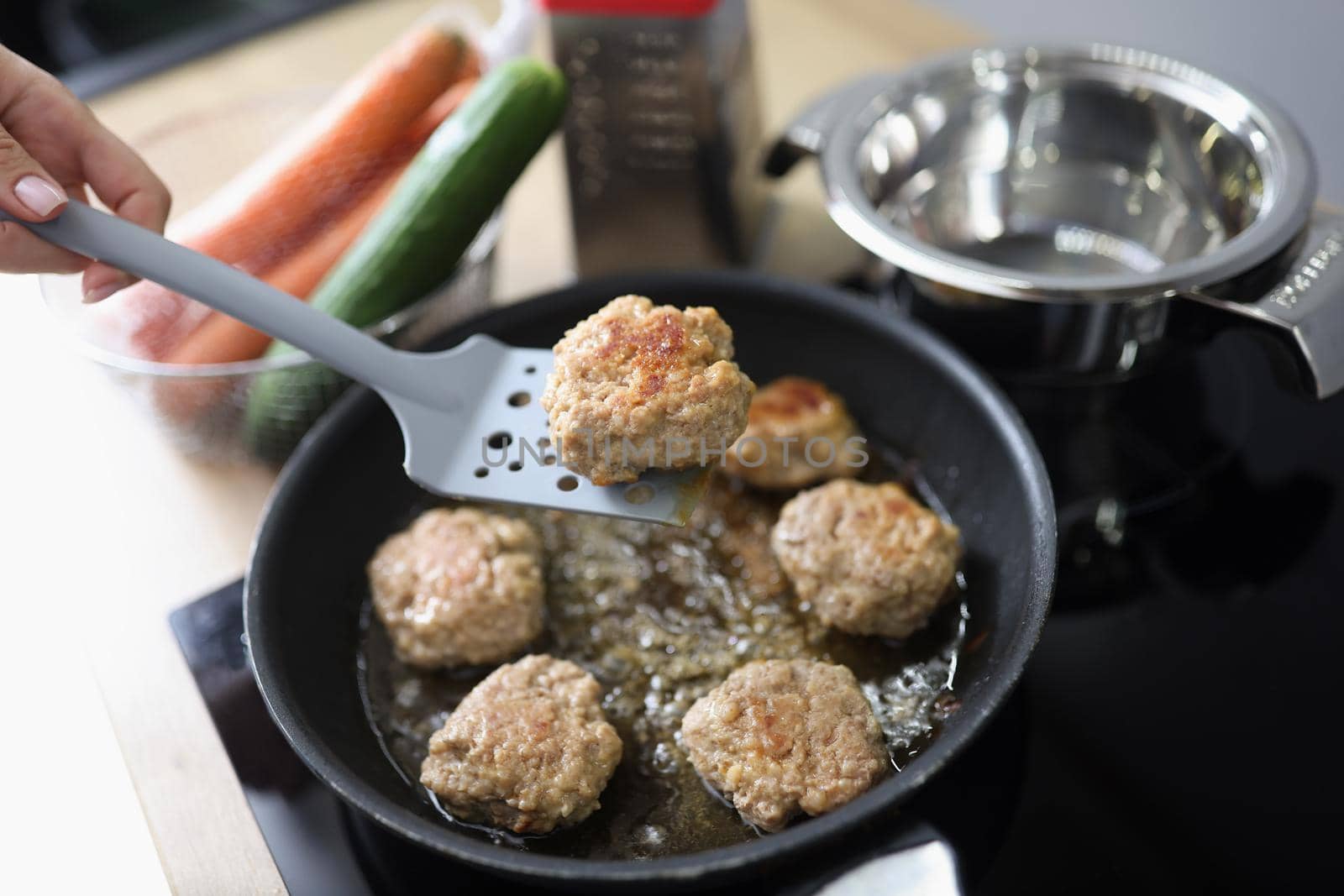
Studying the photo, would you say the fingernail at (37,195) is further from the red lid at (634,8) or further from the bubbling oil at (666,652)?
the red lid at (634,8)

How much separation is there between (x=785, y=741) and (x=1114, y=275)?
0.76 m

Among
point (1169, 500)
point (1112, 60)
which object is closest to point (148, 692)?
point (1169, 500)

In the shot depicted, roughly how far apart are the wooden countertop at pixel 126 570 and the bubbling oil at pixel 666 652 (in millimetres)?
217

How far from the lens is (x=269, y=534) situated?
1090mm

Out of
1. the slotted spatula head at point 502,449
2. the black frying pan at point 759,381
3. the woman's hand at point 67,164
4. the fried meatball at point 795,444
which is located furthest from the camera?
the fried meatball at point 795,444

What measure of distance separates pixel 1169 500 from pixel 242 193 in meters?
1.25

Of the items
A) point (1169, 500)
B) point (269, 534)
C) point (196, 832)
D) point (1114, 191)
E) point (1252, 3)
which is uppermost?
point (1252, 3)

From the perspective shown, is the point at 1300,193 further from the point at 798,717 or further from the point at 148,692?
the point at 148,692

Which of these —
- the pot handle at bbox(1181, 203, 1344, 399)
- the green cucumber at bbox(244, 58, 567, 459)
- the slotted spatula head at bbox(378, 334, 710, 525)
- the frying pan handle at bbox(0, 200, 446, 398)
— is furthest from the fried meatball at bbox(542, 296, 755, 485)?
the pot handle at bbox(1181, 203, 1344, 399)

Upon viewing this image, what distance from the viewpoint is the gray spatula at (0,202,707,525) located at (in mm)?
958

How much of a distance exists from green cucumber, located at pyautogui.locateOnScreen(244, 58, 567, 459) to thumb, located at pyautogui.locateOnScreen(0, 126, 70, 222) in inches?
14.4

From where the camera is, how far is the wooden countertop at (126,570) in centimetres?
110

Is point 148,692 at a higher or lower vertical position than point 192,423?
lower

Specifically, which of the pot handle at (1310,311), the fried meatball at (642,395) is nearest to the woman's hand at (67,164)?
the fried meatball at (642,395)
